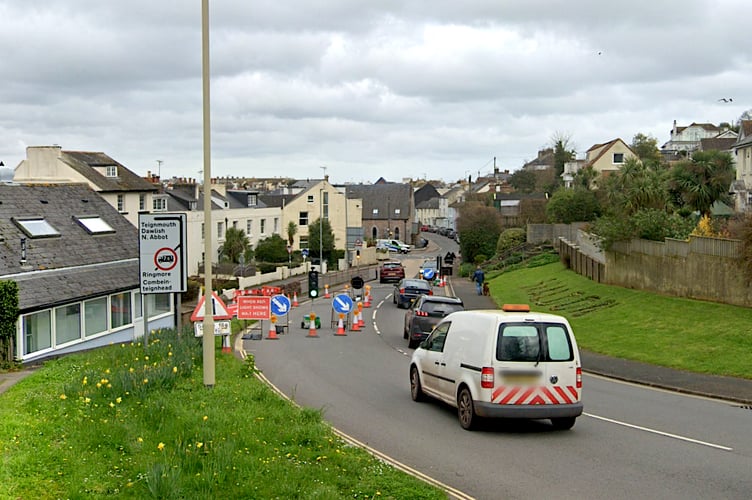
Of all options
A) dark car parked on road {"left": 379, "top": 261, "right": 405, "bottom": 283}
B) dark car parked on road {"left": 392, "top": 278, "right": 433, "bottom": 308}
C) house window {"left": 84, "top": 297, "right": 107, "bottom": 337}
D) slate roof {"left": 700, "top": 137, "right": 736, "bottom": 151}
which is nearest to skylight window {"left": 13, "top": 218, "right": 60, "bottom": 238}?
house window {"left": 84, "top": 297, "right": 107, "bottom": 337}

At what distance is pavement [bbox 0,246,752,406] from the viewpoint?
683 inches

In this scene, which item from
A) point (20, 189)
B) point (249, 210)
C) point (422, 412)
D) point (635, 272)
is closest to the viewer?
point (422, 412)

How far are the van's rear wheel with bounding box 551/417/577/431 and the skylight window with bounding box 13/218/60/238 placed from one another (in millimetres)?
19416

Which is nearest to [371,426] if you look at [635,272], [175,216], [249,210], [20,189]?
[175,216]

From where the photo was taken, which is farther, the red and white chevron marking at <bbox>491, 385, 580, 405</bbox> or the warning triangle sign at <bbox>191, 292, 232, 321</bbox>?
the warning triangle sign at <bbox>191, 292, 232, 321</bbox>

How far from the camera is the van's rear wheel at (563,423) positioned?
13.4 meters

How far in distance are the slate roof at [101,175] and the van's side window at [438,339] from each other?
135 feet

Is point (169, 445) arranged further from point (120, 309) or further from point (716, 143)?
point (716, 143)

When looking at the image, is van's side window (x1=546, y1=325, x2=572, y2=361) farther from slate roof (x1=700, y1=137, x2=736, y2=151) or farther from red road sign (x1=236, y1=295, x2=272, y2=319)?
slate roof (x1=700, y1=137, x2=736, y2=151)

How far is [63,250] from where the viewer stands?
2800 cm

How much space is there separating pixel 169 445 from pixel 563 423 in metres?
6.35

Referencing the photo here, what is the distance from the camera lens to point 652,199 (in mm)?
43812

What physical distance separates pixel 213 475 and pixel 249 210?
70219 millimetres

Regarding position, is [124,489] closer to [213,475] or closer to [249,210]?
[213,475]
